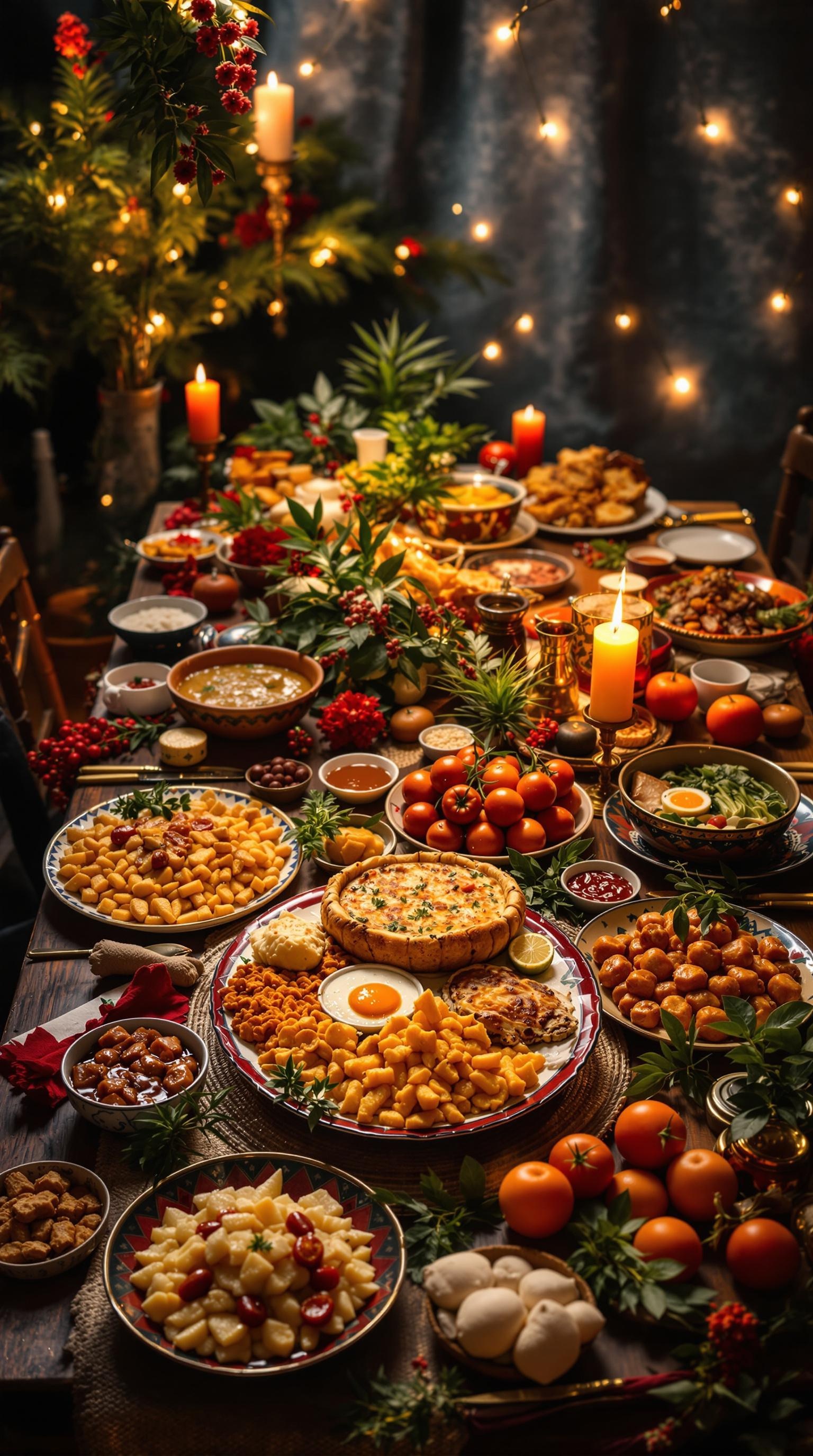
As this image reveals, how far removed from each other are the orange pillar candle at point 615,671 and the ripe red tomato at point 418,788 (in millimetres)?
390

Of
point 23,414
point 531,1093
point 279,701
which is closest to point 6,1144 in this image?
point 531,1093

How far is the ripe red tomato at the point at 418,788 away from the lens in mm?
2605

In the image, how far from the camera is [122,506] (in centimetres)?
531

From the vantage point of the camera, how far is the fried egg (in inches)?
80.6

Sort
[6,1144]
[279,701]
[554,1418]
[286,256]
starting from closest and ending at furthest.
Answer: [554,1418] → [6,1144] → [279,701] → [286,256]

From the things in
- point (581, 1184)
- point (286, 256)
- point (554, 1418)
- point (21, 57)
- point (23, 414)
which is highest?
point (21, 57)

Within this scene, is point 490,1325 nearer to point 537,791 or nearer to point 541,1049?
point 541,1049

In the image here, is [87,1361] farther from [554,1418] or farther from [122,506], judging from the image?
[122,506]

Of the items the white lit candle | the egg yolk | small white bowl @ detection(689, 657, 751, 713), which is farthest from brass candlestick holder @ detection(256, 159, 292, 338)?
the egg yolk

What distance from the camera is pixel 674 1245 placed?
1.62 m

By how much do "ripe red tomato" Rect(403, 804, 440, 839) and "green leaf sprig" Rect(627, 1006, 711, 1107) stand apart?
0.76 m

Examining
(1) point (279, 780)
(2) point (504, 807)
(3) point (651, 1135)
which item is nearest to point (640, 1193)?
(3) point (651, 1135)

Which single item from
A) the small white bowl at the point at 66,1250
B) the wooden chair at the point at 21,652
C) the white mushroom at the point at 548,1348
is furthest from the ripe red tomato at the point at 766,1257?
the wooden chair at the point at 21,652

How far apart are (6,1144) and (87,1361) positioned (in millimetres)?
436
